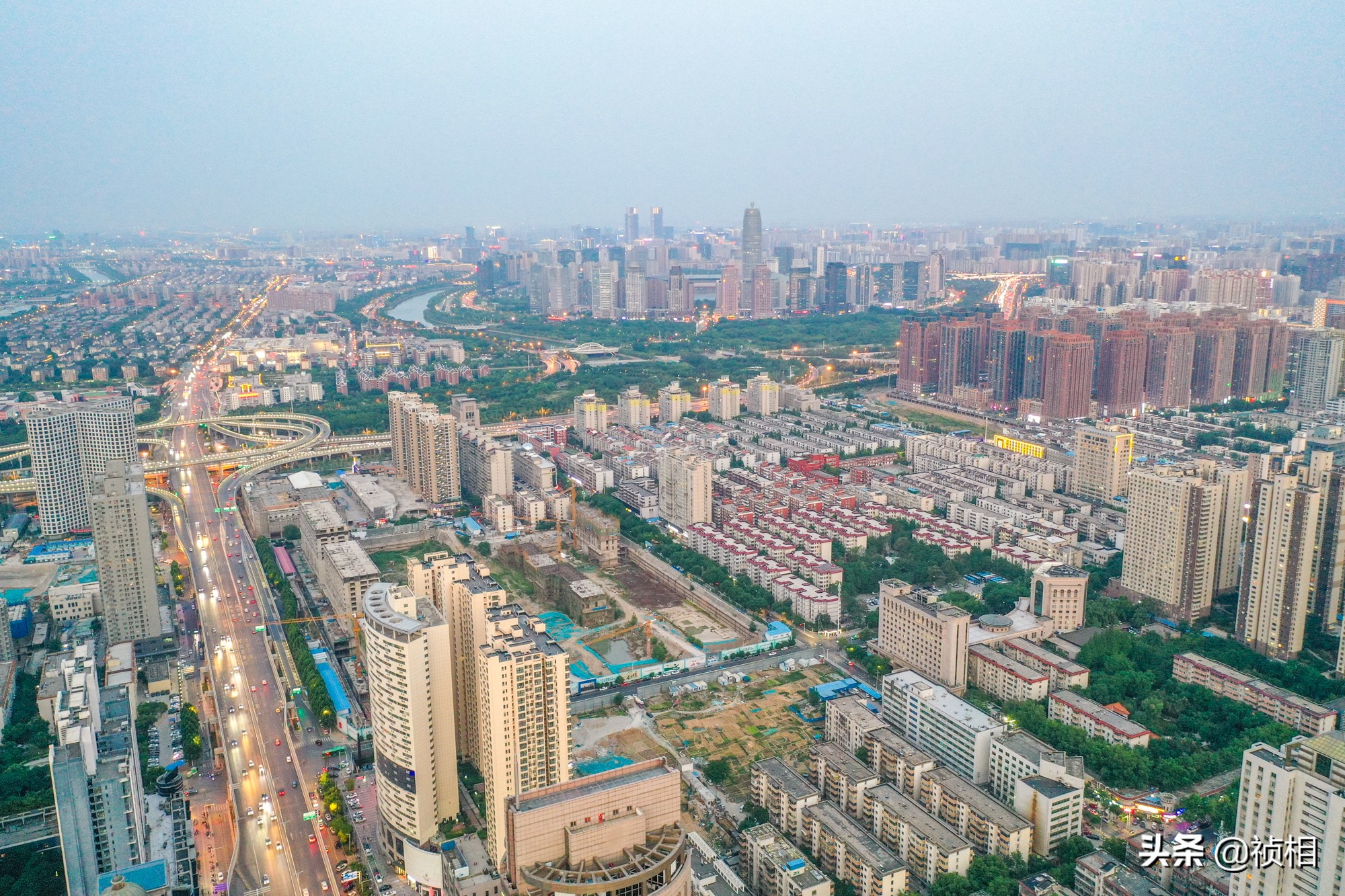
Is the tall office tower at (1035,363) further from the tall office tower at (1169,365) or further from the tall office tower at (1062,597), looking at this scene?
the tall office tower at (1062,597)

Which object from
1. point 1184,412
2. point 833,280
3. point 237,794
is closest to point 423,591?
point 237,794

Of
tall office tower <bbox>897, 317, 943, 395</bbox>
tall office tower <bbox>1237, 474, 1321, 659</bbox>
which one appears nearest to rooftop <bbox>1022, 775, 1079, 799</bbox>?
tall office tower <bbox>1237, 474, 1321, 659</bbox>

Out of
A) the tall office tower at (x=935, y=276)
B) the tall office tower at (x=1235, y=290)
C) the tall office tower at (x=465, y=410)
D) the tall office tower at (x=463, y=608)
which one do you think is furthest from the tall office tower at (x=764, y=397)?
the tall office tower at (x=935, y=276)

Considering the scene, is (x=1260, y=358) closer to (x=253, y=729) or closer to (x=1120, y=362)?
(x=1120, y=362)

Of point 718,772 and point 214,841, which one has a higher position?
point 718,772

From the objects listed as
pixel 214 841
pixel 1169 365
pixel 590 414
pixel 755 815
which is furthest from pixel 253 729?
pixel 1169 365

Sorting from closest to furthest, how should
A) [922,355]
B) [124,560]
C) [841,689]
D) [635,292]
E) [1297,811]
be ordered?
[1297,811]
[841,689]
[124,560]
[922,355]
[635,292]

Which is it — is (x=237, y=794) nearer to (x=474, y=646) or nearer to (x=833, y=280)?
(x=474, y=646)
